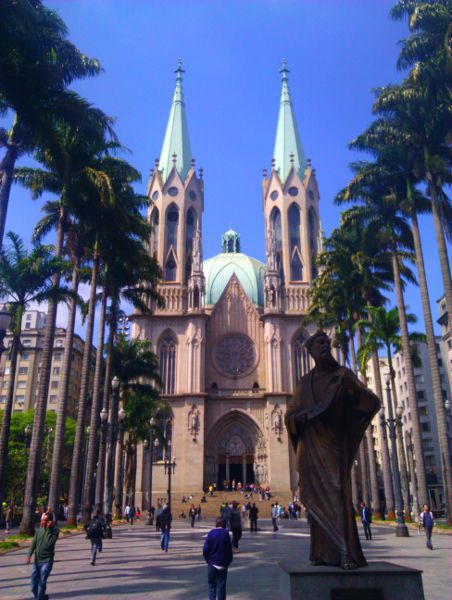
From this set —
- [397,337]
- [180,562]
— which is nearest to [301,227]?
[397,337]

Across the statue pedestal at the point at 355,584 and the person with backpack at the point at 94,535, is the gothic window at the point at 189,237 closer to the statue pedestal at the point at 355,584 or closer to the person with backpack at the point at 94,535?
the person with backpack at the point at 94,535

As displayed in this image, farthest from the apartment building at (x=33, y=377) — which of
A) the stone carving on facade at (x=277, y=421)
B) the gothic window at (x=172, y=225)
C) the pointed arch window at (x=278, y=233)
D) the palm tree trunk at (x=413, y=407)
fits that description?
the palm tree trunk at (x=413, y=407)

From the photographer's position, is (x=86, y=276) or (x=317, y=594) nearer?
A: (x=317, y=594)

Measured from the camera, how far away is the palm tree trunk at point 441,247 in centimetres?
2217

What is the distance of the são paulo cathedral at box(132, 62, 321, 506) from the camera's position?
46.2 metres

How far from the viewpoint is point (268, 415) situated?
46625 millimetres

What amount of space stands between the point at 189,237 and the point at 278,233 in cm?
928

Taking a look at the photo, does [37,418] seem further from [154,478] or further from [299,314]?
[299,314]

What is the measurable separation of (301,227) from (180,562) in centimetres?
4488

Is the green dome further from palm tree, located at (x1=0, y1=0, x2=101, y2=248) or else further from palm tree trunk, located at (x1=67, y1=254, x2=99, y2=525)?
palm tree, located at (x1=0, y1=0, x2=101, y2=248)

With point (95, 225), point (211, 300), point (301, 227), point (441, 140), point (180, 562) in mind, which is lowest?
point (180, 562)

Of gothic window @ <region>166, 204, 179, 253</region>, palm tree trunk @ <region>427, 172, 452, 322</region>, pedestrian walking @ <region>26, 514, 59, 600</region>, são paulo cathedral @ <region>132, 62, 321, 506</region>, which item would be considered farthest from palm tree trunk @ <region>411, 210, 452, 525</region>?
gothic window @ <region>166, 204, 179, 253</region>

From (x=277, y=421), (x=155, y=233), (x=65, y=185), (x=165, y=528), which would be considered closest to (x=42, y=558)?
(x=165, y=528)

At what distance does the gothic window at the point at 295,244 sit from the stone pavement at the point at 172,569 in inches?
→ 1425
